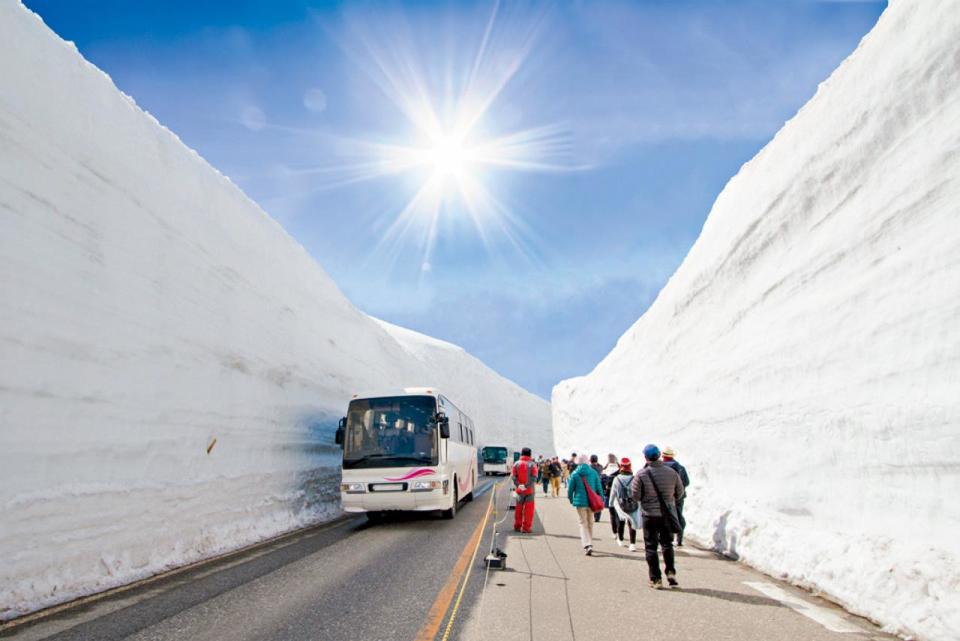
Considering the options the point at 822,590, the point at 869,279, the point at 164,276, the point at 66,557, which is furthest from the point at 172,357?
the point at 869,279

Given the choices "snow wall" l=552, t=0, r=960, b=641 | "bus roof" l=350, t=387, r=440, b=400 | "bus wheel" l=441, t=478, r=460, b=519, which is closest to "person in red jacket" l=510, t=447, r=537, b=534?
"bus wheel" l=441, t=478, r=460, b=519

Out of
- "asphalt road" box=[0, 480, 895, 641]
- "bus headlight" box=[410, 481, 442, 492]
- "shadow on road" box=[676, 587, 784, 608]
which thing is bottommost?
"shadow on road" box=[676, 587, 784, 608]

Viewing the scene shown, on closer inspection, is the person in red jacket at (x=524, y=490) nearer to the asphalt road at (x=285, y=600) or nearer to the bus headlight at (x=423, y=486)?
the bus headlight at (x=423, y=486)

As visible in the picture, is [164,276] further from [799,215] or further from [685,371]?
[685,371]

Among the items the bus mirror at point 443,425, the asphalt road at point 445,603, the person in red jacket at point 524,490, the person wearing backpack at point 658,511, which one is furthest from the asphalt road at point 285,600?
the bus mirror at point 443,425

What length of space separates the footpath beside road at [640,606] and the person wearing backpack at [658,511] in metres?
0.28

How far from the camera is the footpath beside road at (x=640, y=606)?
14.9 feet

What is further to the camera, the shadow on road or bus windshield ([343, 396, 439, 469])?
bus windshield ([343, 396, 439, 469])

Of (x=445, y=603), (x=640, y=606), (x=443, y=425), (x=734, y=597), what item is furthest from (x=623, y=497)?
(x=445, y=603)

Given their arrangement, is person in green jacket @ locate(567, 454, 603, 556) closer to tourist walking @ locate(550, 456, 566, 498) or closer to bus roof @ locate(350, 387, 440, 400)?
bus roof @ locate(350, 387, 440, 400)

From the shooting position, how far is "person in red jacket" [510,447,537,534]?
36.0 ft

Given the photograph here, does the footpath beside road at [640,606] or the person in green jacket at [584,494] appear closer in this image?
the footpath beside road at [640,606]

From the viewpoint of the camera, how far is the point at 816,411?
8.95m

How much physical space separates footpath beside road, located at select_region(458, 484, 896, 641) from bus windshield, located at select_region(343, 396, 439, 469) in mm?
4525
